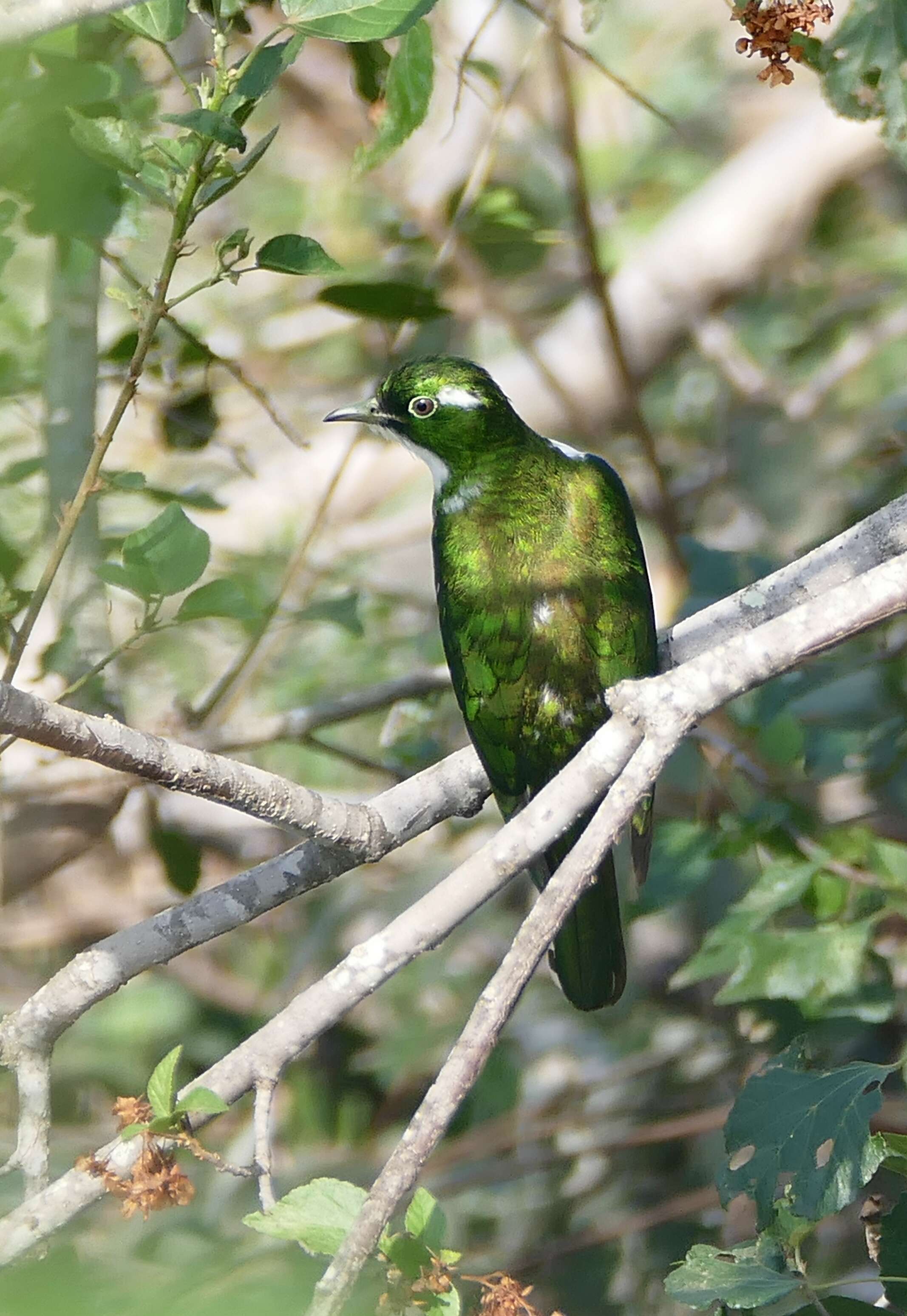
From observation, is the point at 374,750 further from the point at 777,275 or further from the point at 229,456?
the point at 777,275

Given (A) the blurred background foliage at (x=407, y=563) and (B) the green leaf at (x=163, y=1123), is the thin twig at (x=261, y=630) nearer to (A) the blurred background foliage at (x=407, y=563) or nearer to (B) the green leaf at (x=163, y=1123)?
(A) the blurred background foliage at (x=407, y=563)

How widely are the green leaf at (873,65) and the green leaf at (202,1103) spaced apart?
1975mm

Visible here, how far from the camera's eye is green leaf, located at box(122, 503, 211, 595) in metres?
2.36

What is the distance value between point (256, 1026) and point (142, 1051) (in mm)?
397

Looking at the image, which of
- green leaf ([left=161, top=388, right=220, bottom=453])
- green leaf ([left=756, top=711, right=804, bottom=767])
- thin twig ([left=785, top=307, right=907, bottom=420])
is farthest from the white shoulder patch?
thin twig ([left=785, top=307, right=907, bottom=420])

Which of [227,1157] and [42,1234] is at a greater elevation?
[227,1157]

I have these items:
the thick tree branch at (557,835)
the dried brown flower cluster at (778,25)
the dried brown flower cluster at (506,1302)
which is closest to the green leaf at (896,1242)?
the dried brown flower cluster at (506,1302)

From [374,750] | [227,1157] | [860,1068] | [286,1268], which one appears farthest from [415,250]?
[860,1068]

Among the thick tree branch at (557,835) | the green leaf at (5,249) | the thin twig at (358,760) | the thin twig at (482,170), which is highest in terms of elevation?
the thin twig at (482,170)

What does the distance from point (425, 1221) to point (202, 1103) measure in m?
0.34

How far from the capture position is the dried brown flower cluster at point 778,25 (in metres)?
2.17

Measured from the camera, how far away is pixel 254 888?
85.9 inches

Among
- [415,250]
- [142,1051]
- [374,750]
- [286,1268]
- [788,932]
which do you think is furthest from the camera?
[415,250]

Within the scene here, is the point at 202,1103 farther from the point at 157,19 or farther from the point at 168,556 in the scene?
the point at 157,19
